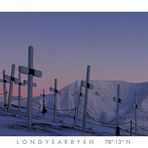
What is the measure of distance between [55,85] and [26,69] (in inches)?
470
